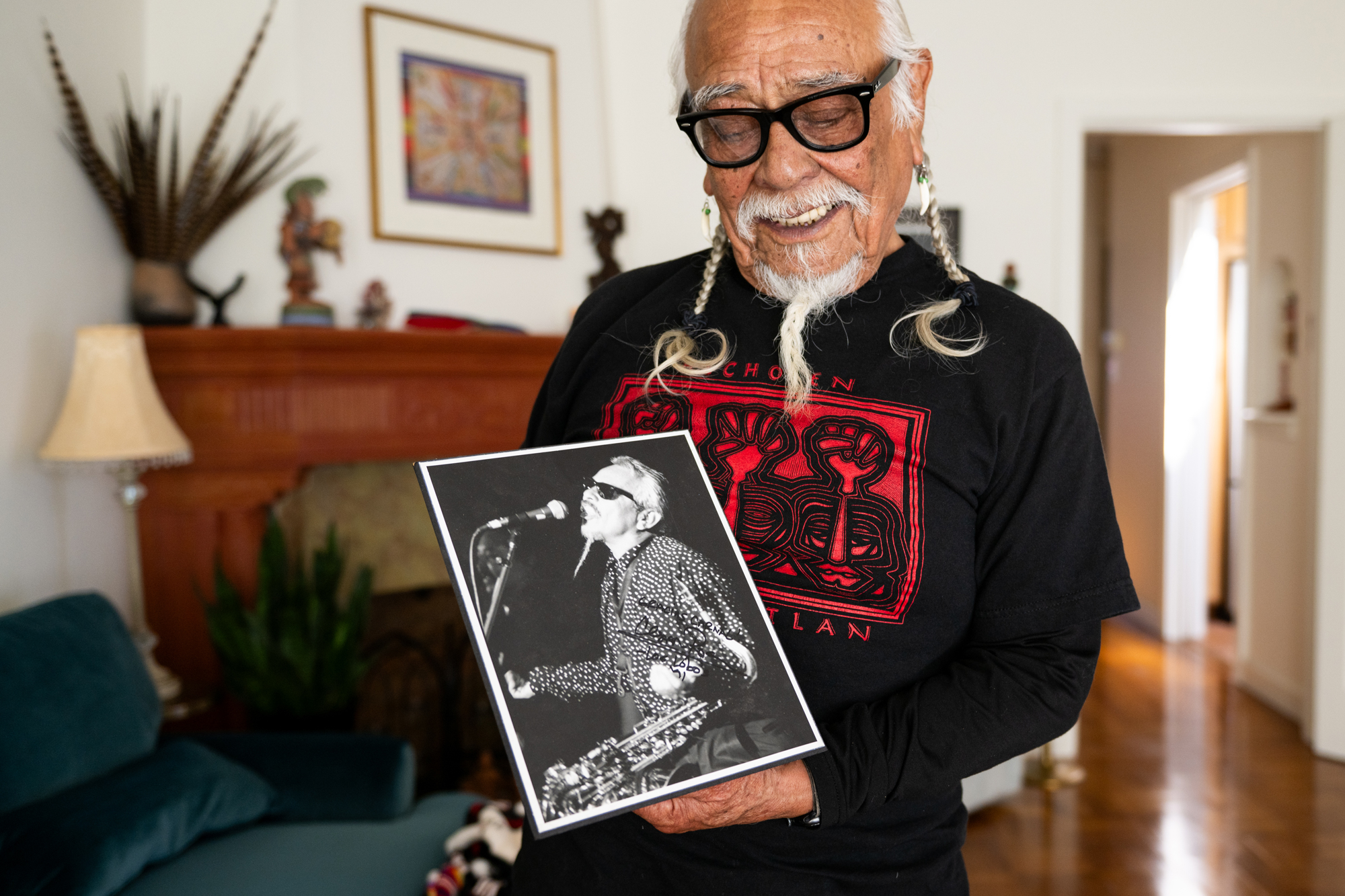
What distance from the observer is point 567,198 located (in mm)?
3152

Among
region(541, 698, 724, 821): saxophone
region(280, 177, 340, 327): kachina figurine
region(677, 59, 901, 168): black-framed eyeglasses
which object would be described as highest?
region(280, 177, 340, 327): kachina figurine

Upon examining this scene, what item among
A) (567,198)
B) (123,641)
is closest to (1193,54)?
(567,198)

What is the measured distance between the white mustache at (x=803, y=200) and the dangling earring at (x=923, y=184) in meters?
0.08

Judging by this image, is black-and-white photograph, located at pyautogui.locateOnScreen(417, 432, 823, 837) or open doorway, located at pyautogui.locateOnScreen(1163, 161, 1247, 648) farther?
open doorway, located at pyautogui.locateOnScreen(1163, 161, 1247, 648)

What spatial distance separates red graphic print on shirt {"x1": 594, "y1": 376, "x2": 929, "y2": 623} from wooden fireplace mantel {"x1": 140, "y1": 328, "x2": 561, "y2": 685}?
202cm

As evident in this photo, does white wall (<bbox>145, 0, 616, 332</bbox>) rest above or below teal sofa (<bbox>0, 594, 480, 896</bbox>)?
above

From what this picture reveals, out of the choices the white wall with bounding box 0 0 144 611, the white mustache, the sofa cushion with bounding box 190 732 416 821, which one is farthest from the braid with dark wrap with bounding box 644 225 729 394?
the white wall with bounding box 0 0 144 611

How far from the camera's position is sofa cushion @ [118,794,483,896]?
1.56 m

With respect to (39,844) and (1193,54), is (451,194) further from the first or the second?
(1193,54)

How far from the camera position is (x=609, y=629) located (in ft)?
2.11

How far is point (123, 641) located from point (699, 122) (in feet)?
5.53

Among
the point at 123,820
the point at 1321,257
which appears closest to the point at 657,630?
the point at 123,820

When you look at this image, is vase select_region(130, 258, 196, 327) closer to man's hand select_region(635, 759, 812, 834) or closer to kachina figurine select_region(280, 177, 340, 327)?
kachina figurine select_region(280, 177, 340, 327)

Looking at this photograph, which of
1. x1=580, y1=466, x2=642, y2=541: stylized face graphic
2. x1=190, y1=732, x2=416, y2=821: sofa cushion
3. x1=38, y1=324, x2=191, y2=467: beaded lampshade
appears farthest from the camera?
x1=38, y1=324, x2=191, y2=467: beaded lampshade
